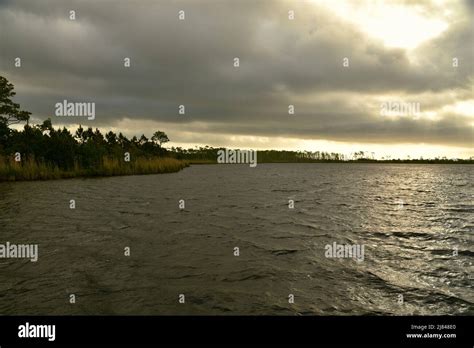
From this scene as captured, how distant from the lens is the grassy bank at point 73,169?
38.8 meters

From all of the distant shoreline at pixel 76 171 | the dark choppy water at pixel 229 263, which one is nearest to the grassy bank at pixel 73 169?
the distant shoreline at pixel 76 171

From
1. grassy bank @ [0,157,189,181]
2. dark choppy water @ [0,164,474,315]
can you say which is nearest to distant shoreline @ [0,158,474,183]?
grassy bank @ [0,157,189,181]

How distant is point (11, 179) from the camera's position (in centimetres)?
3844

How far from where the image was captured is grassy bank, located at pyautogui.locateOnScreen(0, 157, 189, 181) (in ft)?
127

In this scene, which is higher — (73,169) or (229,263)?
(73,169)

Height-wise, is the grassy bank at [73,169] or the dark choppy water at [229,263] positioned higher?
the grassy bank at [73,169]

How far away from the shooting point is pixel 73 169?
48938 mm

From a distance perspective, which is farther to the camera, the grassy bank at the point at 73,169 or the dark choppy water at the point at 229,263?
the grassy bank at the point at 73,169

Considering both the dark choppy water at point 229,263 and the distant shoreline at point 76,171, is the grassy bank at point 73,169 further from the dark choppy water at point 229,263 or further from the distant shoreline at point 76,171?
the dark choppy water at point 229,263

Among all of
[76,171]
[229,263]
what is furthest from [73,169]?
[229,263]

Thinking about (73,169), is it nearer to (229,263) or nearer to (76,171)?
(76,171)
